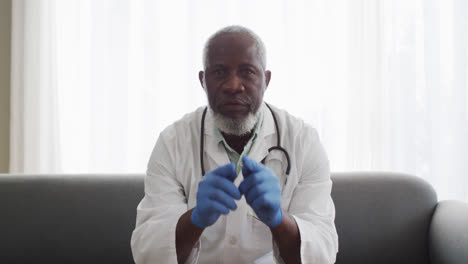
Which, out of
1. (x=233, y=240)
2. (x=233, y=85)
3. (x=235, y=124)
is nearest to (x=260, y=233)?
(x=233, y=240)

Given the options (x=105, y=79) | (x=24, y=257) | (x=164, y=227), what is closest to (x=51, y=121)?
(x=105, y=79)

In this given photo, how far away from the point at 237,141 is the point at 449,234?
32.1 inches

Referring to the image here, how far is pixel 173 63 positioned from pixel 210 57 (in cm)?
115

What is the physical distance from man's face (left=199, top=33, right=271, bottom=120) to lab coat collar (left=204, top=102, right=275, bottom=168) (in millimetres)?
A: 98

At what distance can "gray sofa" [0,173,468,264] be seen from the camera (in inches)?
60.5

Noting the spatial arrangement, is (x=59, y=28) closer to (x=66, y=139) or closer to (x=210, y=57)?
(x=66, y=139)

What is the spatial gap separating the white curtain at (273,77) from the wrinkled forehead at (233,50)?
105 cm

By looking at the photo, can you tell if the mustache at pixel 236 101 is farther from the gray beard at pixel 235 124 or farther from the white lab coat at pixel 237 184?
the white lab coat at pixel 237 184

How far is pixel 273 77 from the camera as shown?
218 centimetres

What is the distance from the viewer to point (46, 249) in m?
1.53

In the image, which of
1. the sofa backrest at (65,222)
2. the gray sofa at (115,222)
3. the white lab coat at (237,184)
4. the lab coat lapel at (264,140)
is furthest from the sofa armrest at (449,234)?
the sofa backrest at (65,222)

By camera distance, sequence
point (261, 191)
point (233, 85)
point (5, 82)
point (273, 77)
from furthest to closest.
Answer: point (5, 82) < point (273, 77) < point (233, 85) < point (261, 191)

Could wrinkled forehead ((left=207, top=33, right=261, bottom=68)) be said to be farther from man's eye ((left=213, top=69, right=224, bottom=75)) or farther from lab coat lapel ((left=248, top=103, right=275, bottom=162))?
lab coat lapel ((left=248, top=103, right=275, bottom=162))

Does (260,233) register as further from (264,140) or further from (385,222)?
(385,222)
